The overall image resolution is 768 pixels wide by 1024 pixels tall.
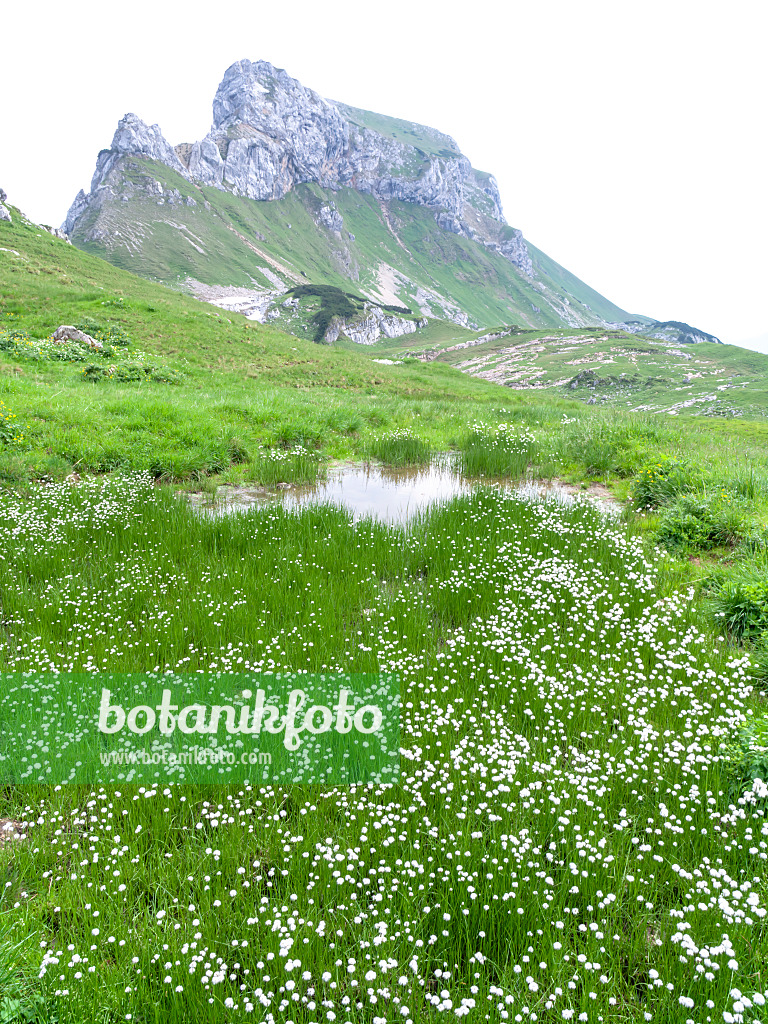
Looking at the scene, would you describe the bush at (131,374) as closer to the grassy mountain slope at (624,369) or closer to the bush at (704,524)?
the bush at (704,524)

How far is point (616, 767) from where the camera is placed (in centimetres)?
484

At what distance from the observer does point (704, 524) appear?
10398 millimetres

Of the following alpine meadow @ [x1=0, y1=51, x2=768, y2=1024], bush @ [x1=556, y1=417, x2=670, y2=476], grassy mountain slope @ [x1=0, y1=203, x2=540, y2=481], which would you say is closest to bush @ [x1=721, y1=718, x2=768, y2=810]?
alpine meadow @ [x1=0, y1=51, x2=768, y2=1024]

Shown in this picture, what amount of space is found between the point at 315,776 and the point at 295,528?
637 cm

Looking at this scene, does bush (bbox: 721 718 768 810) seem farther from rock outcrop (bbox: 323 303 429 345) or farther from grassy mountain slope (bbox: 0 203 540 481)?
rock outcrop (bbox: 323 303 429 345)

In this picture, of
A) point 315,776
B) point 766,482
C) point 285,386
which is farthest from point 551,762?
point 285,386

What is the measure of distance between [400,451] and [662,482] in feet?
27.7

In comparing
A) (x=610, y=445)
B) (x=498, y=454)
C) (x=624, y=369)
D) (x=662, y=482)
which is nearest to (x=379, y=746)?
(x=662, y=482)

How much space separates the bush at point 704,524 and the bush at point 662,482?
3.67ft

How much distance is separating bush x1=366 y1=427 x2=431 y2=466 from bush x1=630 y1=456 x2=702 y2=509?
7.16 m

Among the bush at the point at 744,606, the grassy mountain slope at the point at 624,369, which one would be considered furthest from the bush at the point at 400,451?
the grassy mountain slope at the point at 624,369

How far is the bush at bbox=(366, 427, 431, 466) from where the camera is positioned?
59.0 feet

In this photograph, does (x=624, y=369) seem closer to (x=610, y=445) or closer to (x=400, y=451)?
(x=610, y=445)

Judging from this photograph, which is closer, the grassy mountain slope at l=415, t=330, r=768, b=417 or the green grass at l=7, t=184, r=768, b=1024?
the green grass at l=7, t=184, r=768, b=1024
